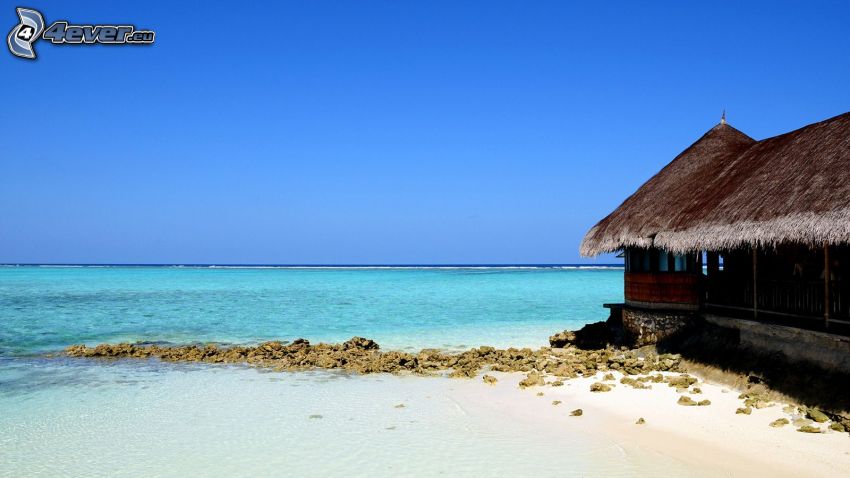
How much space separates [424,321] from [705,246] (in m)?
14.7

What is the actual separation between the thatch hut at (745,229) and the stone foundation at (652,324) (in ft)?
0.54

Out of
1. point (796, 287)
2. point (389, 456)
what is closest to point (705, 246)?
point (796, 287)

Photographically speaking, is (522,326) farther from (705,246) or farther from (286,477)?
(286,477)

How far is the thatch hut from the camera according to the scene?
9.36 metres

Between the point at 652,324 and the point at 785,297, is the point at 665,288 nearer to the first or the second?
the point at 652,324

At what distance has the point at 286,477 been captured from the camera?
7.06 metres

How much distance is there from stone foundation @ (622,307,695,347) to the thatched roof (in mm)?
1581

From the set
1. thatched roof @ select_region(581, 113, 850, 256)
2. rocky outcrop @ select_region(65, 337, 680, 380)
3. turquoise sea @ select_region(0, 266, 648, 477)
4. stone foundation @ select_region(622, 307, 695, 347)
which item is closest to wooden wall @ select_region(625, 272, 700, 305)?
stone foundation @ select_region(622, 307, 695, 347)

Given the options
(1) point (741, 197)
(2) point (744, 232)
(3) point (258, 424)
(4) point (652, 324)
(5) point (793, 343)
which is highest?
(1) point (741, 197)

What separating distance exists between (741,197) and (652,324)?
373 cm

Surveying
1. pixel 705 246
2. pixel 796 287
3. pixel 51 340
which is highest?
pixel 705 246

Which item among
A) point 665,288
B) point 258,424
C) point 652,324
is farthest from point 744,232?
point 258,424

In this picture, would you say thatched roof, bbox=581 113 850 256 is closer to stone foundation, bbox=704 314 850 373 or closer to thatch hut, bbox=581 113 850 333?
thatch hut, bbox=581 113 850 333

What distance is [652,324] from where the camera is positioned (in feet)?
45.0
